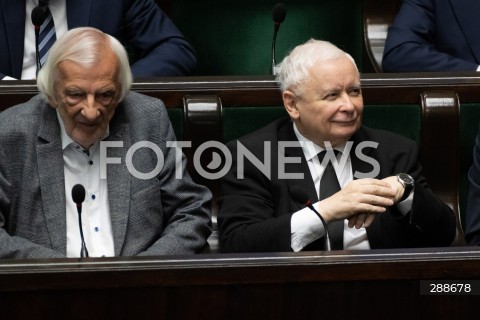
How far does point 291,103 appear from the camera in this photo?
5.78 feet

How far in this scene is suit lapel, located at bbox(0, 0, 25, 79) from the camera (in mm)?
2131

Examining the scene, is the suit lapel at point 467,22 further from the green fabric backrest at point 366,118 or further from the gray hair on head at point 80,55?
the gray hair on head at point 80,55

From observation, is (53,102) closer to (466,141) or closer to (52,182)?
(52,182)

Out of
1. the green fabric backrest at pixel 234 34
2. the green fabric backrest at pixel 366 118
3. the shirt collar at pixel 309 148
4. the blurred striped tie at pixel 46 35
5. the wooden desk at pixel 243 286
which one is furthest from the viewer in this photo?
the green fabric backrest at pixel 234 34

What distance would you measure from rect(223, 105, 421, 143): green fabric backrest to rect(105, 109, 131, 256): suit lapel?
8.3 inches

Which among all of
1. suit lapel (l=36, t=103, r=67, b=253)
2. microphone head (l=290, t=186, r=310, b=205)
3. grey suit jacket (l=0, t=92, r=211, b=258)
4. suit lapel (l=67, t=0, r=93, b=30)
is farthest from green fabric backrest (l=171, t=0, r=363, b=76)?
microphone head (l=290, t=186, r=310, b=205)

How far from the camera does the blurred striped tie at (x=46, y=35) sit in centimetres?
213

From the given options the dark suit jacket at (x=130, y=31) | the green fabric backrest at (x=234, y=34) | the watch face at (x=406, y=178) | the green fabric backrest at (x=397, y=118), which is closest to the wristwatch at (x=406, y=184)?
the watch face at (x=406, y=178)

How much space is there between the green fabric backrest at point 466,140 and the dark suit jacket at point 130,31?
59 centimetres

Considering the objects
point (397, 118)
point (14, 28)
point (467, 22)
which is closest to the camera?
point (397, 118)

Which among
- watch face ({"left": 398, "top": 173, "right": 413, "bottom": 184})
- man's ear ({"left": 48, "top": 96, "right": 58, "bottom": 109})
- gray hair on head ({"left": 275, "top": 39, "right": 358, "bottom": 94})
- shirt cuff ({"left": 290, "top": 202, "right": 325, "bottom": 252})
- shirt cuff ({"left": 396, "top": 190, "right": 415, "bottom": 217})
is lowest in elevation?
shirt cuff ({"left": 290, "top": 202, "right": 325, "bottom": 252})

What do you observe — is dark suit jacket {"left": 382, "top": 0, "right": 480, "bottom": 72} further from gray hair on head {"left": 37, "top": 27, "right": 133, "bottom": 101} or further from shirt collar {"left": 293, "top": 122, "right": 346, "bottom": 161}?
gray hair on head {"left": 37, "top": 27, "right": 133, "bottom": 101}

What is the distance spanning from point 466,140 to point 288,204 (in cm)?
37
